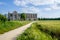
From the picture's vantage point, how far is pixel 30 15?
171 metres

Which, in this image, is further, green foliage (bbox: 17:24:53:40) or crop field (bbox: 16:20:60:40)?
crop field (bbox: 16:20:60:40)

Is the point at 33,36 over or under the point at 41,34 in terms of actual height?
over

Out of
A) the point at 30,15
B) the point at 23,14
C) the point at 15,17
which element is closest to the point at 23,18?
the point at 23,14

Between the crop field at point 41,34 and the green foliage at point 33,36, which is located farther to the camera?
the crop field at point 41,34

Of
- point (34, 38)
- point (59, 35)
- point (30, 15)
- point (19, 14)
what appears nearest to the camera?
point (34, 38)

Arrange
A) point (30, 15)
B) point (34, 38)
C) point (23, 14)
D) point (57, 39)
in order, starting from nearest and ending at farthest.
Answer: point (34, 38) → point (57, 39) → point (23, 14) → point (30, 15)

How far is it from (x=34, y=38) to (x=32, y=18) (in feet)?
520

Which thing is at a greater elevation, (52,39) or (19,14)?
(52,39)

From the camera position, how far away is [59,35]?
18531mm

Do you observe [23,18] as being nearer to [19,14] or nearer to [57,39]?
[19,14]

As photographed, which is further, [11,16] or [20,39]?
[11,16]

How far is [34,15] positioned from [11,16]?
34.8 meters

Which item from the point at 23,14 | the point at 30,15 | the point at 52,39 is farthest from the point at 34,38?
the point at 30,15

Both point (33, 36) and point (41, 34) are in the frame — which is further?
point (41, 34)
